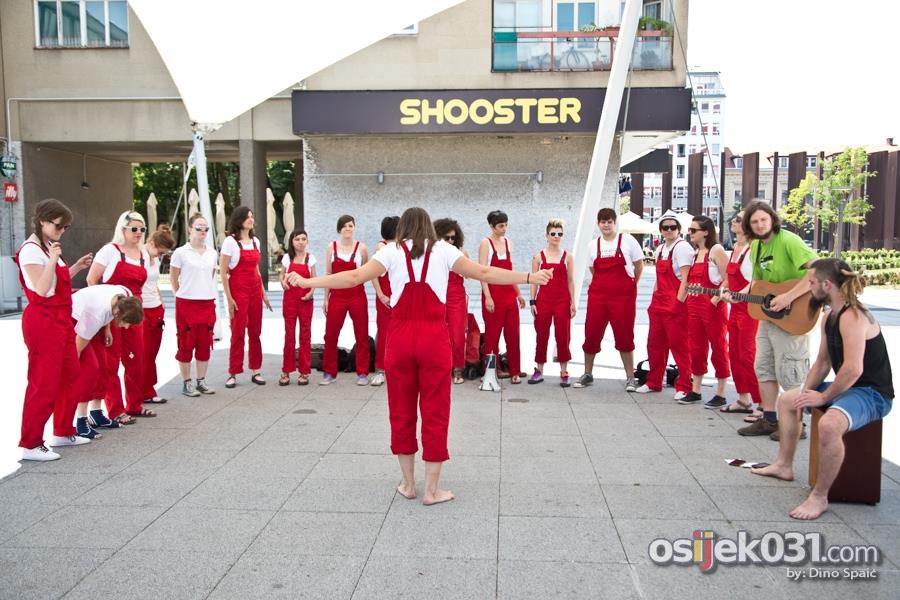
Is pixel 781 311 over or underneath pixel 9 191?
underneath

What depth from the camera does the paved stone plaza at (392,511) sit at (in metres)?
3.54

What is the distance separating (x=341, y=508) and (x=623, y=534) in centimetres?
169

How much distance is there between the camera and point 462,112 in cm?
1678

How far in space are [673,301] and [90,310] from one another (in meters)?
5.45

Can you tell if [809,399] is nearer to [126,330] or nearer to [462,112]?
[126,330]

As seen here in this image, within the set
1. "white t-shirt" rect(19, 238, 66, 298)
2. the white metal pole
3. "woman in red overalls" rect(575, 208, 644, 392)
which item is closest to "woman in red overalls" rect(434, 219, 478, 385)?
the white metal pole

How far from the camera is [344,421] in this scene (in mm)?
6789

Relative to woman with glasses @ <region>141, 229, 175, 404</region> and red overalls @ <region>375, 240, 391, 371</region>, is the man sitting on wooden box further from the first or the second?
woman with glasses @ <region>141, 229, 175, 404</region>

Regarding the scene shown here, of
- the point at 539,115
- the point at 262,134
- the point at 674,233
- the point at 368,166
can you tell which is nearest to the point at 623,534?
the point at 674,233

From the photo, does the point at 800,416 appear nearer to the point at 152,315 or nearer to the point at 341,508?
the point at 341,508

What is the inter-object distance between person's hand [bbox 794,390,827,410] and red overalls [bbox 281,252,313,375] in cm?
529

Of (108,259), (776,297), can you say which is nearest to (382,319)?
(108,259)

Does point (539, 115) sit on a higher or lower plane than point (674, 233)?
higher

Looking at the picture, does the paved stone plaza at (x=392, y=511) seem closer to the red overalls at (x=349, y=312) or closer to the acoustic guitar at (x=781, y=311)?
the acoustic guitar at (x=781, y=311)
